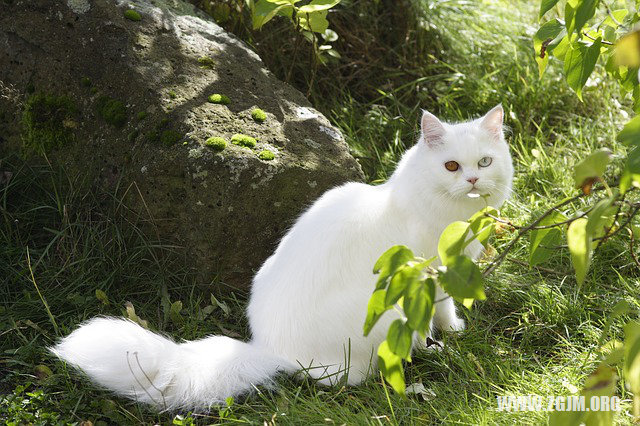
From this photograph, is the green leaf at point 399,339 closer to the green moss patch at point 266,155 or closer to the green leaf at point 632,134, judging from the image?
the green leaf at point 632,134

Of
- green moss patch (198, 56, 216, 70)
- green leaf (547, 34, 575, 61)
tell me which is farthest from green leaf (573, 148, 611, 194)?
green moss patch (198, 56, 216, 70)

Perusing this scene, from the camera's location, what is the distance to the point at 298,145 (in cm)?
354

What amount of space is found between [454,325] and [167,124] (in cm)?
169

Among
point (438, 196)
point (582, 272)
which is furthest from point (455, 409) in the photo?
point (582, 272)

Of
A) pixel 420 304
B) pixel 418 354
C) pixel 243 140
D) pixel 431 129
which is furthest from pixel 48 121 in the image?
pixel 420 304

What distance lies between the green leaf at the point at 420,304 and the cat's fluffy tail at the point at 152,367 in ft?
4.50

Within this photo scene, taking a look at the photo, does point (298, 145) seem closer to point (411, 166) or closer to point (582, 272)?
point (411, 166)

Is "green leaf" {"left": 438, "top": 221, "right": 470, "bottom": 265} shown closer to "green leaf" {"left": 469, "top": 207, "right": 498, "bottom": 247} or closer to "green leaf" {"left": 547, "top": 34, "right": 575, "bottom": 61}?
"green leaf" {"left": 469, "top": 207, "right": 498, "bottom": 247}

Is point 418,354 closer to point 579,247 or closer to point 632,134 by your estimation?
point 579,247

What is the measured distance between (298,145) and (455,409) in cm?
162

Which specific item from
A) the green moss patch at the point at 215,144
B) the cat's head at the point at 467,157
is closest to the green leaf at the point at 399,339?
the cat's head at the point at 467,157

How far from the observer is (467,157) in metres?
2.85

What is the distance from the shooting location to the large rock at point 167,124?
329 centimetres

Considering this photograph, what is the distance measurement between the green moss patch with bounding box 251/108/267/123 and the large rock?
28mm
